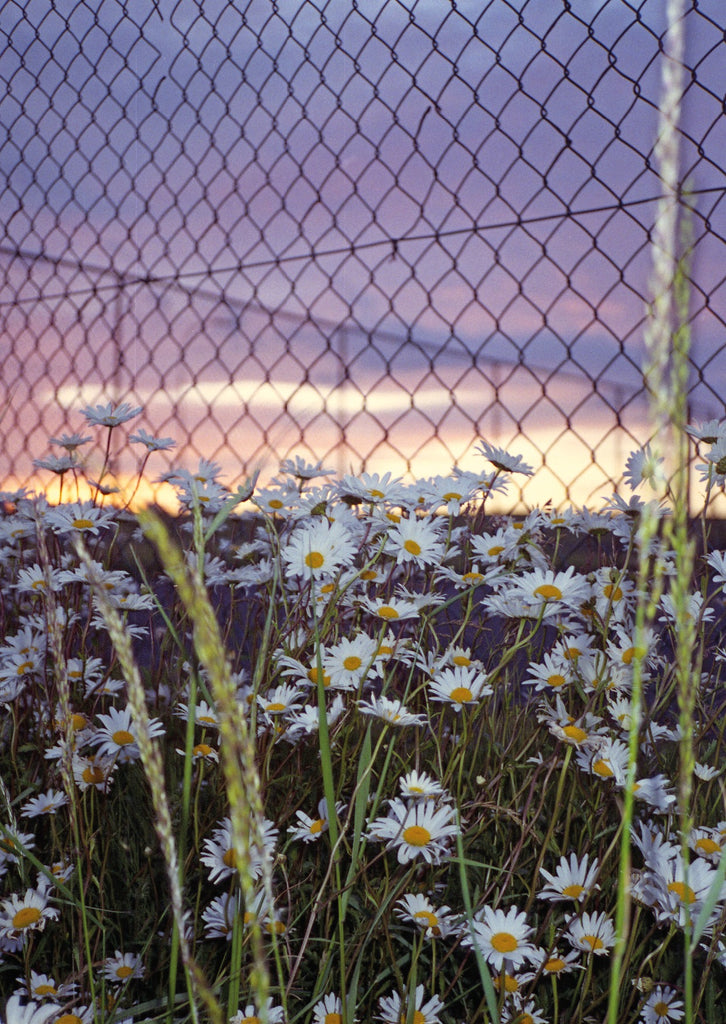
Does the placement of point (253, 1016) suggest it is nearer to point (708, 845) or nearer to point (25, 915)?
point (25, 915)

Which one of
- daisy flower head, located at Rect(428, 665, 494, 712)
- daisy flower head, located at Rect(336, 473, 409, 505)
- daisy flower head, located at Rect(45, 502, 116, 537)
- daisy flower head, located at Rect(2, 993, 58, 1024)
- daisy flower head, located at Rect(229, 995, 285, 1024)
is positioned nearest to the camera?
daisy flower head, located at Rect(2, 993, 58, 1024)

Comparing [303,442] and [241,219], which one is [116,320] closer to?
[241,219]

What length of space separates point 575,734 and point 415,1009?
35 cm

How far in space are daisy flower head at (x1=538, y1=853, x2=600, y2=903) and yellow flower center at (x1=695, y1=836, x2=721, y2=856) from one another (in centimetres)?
13

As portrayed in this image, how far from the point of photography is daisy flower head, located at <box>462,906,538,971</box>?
0.98 meters

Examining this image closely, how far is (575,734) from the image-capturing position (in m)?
1.08

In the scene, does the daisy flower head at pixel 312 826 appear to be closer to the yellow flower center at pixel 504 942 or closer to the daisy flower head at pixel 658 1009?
the yellow flower center at pixel 504 942

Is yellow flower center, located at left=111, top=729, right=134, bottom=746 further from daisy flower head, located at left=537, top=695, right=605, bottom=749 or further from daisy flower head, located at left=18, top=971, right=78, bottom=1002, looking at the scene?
daisy flower head, located at left=537, top=695, right=605, bottom=749

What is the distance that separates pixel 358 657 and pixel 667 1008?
1.76 ft

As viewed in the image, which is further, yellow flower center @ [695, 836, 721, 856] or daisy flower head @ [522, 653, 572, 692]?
daisy flower head @ [522, 653, 572, 692]

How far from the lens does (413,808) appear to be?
1039mm

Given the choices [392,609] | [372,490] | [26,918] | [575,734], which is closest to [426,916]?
[575,734]

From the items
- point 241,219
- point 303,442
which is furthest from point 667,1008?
point 241,219

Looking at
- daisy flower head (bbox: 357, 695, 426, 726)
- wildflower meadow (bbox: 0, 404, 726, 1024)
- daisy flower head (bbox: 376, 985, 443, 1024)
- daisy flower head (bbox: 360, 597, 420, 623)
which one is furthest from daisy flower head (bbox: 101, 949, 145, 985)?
daisy flower head (bbox: 360, 597, 420, 623)
